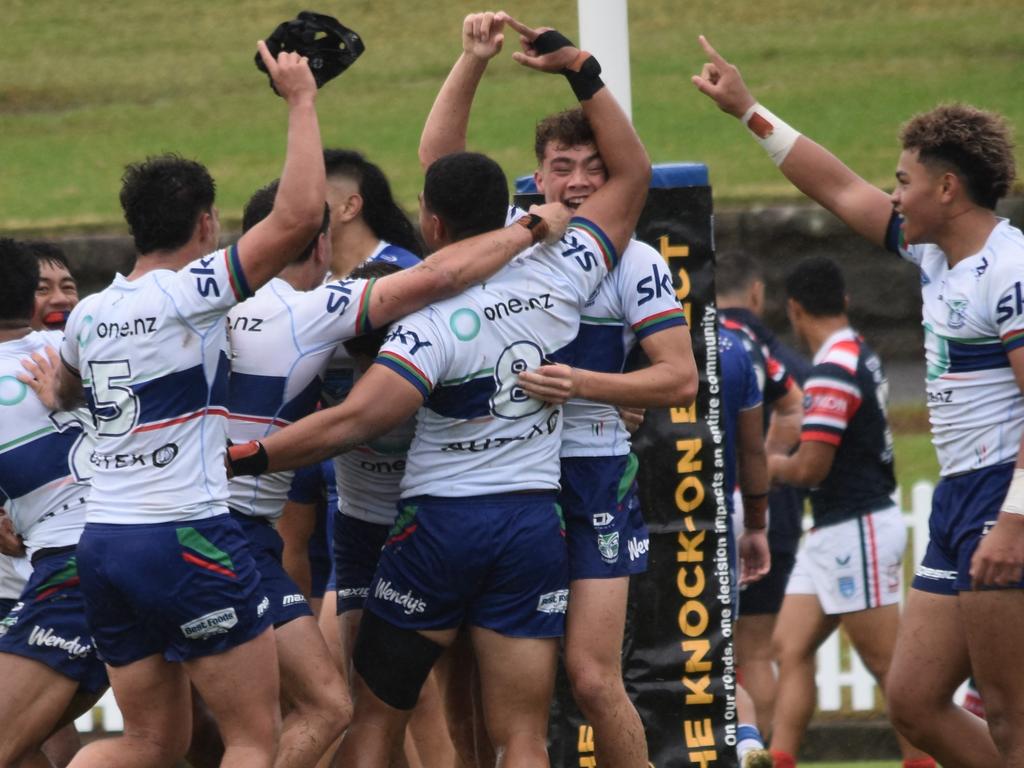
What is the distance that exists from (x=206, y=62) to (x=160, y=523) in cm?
1964

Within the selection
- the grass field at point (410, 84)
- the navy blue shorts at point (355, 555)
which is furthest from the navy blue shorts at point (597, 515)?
the grass field at point (410, 84)

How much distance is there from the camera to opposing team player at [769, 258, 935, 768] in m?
7.37

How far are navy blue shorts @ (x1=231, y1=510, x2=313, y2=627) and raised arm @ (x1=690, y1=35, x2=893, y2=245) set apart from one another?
1.92 m

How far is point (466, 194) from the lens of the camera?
4734 mm

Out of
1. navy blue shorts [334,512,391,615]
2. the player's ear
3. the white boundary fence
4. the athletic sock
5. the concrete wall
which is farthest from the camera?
the concrete wall

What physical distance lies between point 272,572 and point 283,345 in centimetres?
73

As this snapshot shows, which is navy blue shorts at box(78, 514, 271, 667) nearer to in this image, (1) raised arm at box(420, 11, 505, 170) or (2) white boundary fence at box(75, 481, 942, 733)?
(1) raised arm at box(420, 11, 505, 170)

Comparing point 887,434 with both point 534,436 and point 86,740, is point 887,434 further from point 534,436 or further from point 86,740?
point 86,740

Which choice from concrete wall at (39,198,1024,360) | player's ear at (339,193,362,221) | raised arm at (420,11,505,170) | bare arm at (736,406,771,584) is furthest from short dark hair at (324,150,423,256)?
concrete wall at (39,198,1024,360)

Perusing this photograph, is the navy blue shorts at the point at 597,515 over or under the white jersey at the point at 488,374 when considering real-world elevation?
under

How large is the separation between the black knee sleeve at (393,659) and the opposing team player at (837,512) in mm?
3000

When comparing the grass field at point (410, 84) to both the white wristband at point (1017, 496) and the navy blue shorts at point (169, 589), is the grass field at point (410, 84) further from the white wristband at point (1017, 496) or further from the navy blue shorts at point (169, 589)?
the navy blue shorts at point (169, 589)

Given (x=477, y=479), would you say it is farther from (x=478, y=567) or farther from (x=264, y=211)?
(x=264, y=211)

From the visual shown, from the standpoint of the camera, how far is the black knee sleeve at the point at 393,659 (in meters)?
4.77
